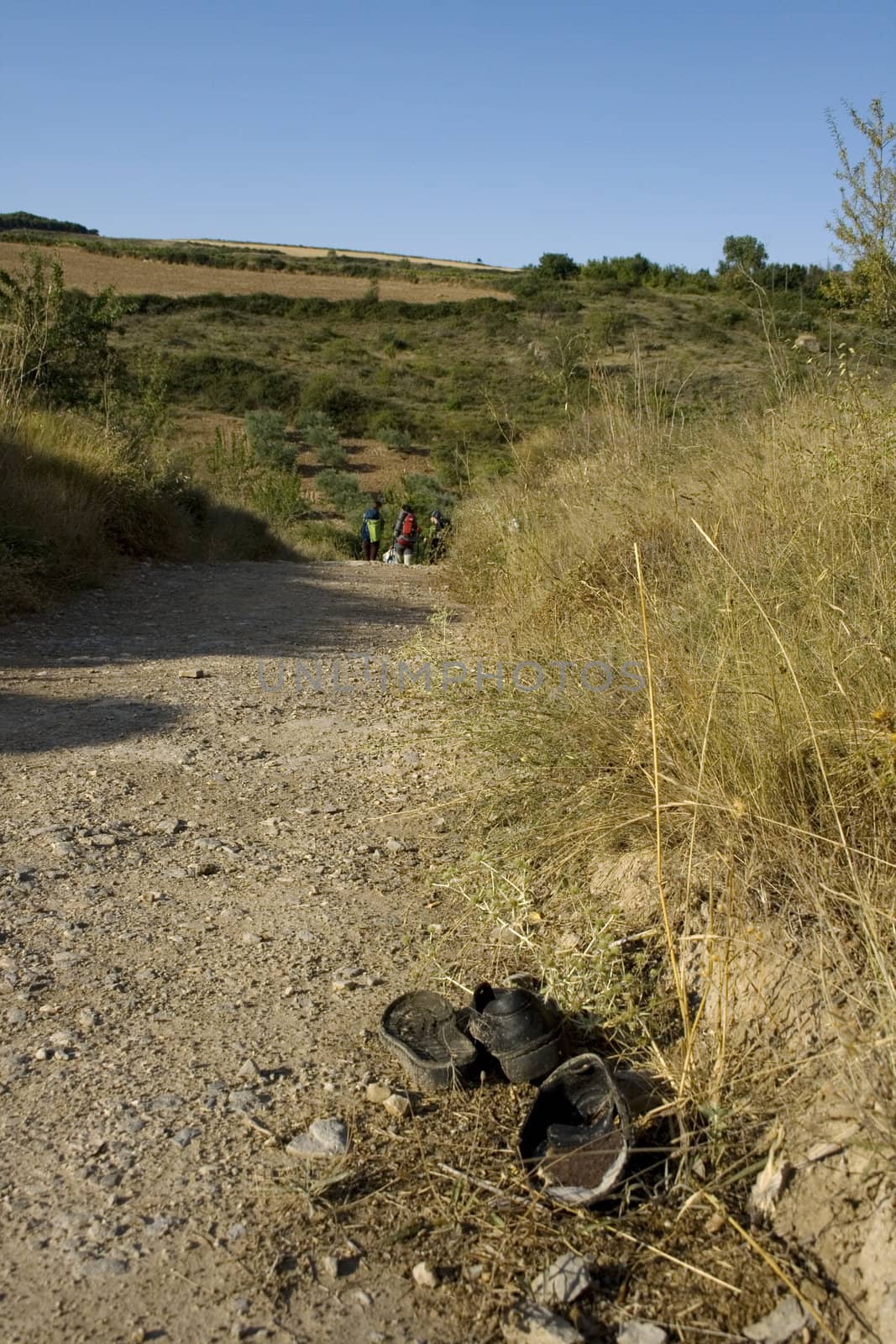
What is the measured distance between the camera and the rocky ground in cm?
170

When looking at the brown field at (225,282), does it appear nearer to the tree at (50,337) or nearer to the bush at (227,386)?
the bush at (227,386)

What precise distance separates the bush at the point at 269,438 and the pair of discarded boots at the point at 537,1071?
23099mm

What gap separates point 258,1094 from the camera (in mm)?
2213

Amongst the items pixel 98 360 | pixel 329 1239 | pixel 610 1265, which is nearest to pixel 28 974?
pixel 329 1239

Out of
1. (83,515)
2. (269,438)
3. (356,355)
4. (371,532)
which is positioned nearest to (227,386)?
(269,438)

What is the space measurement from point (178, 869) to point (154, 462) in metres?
9.50

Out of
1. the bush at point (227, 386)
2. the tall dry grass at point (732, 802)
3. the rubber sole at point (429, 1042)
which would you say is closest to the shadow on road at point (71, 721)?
the tall dry grass at point (732, 802)

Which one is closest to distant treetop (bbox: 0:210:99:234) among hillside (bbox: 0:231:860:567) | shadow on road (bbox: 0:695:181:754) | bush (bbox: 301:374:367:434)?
hillside (bbox: 0:231:860:567)

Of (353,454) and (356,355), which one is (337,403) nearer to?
(353,454)

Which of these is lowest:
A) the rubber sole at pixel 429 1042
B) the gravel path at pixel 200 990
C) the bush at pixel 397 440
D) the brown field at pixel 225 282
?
the gravel path at pixel 200 990

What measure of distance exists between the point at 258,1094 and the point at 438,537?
1192cm

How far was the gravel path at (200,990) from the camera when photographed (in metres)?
1.73

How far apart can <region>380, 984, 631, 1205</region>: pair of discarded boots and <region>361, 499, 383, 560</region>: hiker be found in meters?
14.0

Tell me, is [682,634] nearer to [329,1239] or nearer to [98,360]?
[329,1239]
